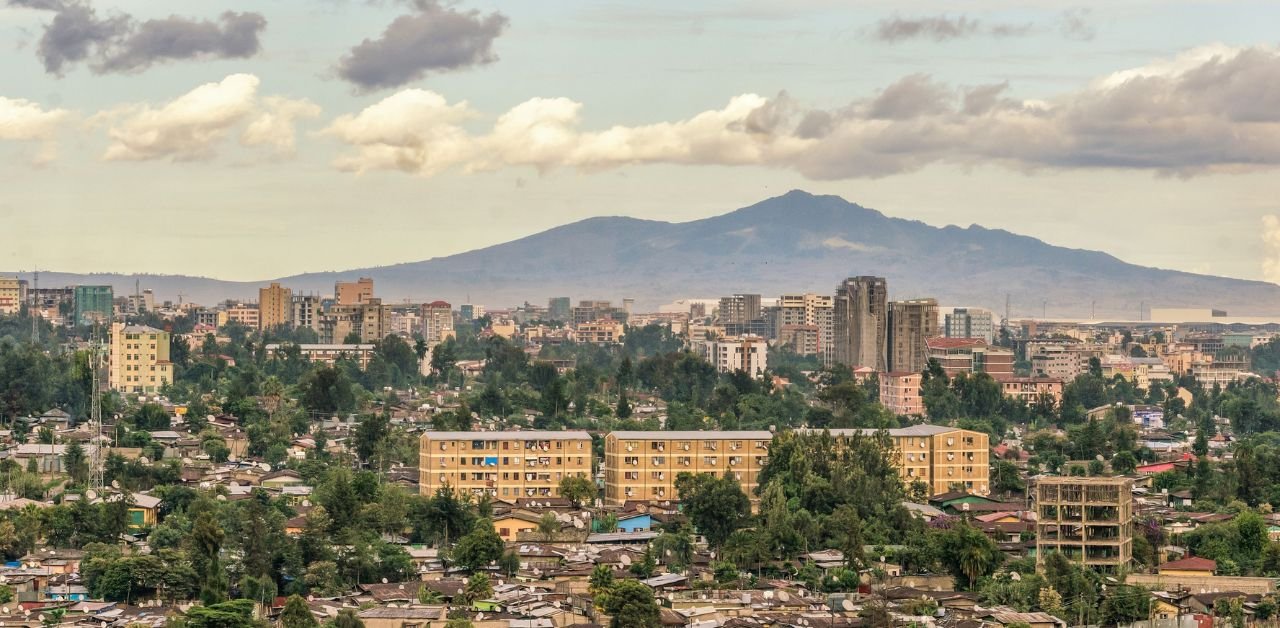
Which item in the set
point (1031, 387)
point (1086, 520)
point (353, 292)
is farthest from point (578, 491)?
point (353, 292)

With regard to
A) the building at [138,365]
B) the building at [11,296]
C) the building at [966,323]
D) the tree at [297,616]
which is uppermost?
the building at [11,296]

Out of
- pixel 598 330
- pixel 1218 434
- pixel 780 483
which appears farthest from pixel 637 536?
pixel 598 330

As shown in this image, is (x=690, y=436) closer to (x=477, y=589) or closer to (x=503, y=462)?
(x=503, y=462)

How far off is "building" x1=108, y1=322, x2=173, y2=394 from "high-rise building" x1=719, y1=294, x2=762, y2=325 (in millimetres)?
61041

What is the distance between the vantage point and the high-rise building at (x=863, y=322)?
8894 cm

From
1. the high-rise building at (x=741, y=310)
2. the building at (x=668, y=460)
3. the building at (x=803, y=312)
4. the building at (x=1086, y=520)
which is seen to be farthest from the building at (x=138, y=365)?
the high-rise building at (x=741, y=310)

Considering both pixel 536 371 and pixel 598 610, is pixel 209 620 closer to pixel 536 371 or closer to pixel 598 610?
pixel 598 610

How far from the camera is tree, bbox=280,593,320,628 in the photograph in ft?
89.9

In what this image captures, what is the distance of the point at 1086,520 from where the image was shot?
33.7 metres

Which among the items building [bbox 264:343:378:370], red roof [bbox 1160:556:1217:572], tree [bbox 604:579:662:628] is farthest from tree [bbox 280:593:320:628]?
building [bbox 264:343:378:370]

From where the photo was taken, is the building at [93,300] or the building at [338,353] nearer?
the building at [338,353]

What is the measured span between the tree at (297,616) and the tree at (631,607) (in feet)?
12.5

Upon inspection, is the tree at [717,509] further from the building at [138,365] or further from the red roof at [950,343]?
the red roof at [950,343]

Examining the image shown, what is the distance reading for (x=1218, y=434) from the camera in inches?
2381
